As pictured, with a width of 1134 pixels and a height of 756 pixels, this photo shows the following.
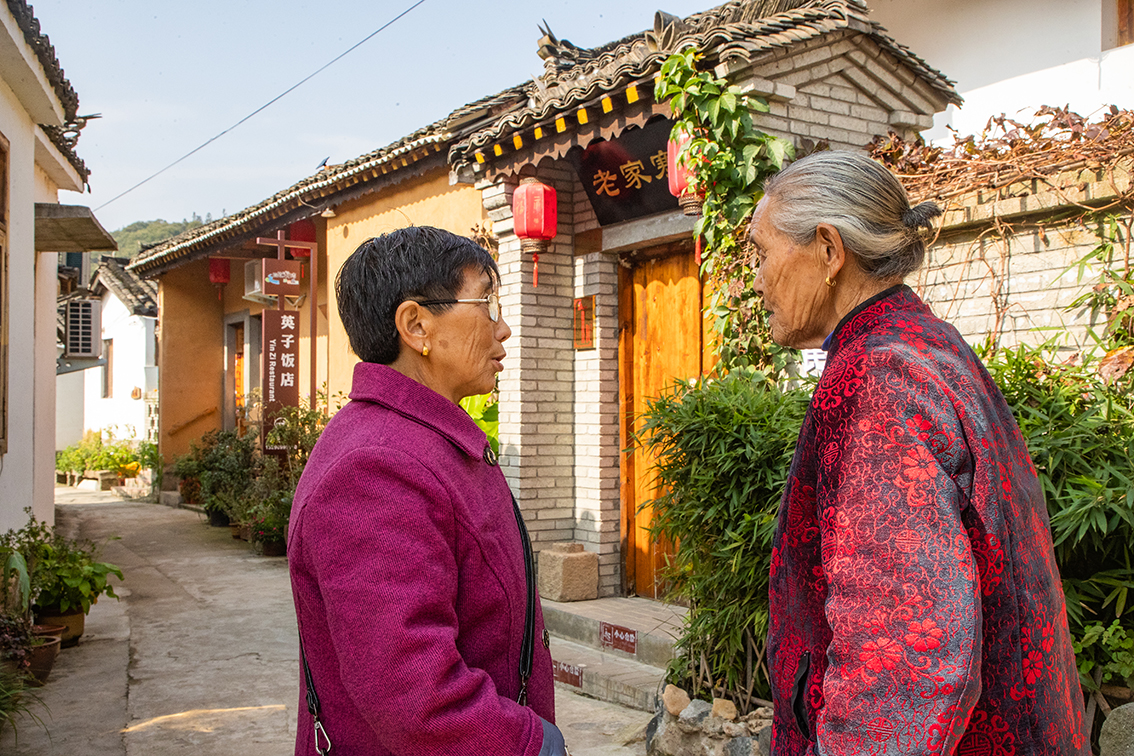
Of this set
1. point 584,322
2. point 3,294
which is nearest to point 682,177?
point 584,322

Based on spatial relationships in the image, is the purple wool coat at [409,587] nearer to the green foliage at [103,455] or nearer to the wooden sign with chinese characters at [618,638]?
the wooden sign with chinese characters at [618,638]

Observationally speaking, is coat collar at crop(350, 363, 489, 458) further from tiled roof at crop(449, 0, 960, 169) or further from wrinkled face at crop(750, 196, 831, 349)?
tiled roof at crop(449, 0, 960, 169)

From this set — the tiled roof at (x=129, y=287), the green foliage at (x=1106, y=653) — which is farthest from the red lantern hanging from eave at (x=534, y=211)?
the tiled roof at (x=129, y=287)

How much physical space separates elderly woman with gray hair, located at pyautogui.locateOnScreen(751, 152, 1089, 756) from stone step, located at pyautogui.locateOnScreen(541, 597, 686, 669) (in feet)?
13.0

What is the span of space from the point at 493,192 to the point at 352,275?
5.53 metres

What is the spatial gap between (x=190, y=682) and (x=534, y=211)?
152 inches

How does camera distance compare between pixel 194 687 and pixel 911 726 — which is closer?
pixel 911 726

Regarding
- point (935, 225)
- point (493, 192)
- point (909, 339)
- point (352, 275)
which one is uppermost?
point (493, 192)

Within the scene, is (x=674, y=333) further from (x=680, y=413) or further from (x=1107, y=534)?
(x=1107, y=534)

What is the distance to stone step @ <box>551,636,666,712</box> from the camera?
17.1 feet

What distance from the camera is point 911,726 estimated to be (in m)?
1.26

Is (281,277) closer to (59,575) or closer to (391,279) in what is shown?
(59,575)

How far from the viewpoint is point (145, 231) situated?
44.2 metres

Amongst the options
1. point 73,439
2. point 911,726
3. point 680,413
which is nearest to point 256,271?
point 680,413
